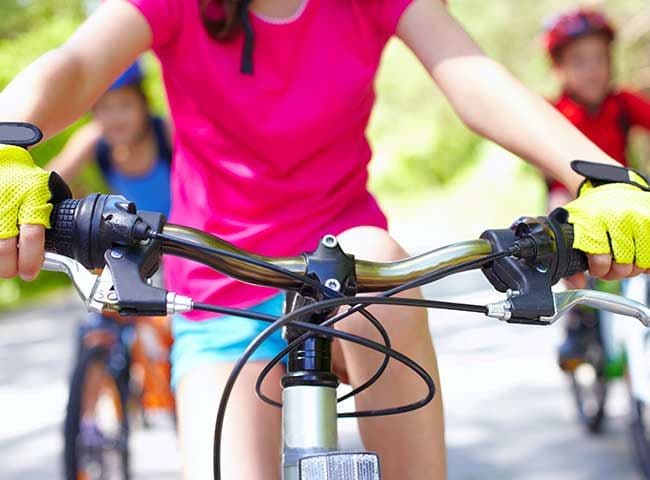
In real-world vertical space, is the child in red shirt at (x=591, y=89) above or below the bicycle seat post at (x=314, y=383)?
above

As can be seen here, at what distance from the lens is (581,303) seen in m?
1.53

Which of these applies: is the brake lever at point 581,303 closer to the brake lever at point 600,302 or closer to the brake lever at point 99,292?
the brake lever at point 600,302

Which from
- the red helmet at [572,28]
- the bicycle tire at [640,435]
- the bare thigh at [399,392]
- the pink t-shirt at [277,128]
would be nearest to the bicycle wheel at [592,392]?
the bicycle tire at [640,435]

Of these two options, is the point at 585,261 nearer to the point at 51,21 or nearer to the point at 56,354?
the point at 56,354

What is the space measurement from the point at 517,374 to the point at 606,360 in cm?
165

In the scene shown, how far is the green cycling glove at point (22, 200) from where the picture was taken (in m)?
1.43

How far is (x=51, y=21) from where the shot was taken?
55.2 feet

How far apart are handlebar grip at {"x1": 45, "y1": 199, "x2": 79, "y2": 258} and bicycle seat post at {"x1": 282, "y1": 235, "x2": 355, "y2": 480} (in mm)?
341

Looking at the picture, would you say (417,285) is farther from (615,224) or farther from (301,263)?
(615,224)

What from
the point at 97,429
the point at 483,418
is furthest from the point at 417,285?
the point at 483,418

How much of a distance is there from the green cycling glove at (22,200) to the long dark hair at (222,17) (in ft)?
2.37

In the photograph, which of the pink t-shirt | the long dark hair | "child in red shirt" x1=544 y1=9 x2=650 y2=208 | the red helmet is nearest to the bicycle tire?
"child in red shirt" x1=544 y1=9 x2=650 y2=208

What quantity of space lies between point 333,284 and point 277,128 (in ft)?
2.45

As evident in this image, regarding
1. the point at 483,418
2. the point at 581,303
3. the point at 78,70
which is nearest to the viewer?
the point at 581,303
